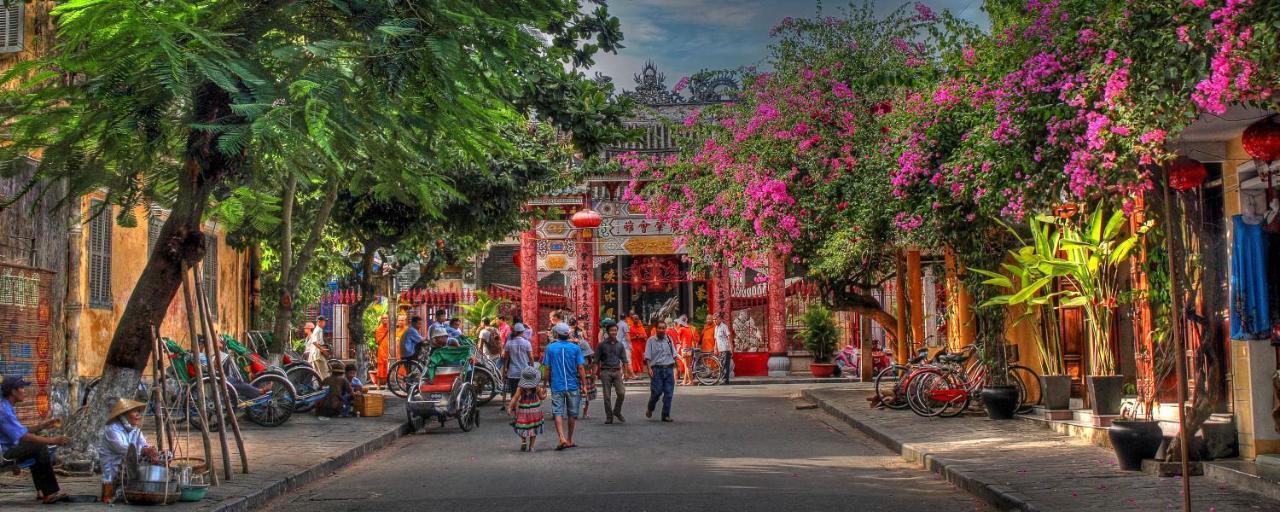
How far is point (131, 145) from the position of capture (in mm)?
9508

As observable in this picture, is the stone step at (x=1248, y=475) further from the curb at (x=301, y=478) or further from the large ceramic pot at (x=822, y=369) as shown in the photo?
the large ceramic pot at (x=822, y=369)

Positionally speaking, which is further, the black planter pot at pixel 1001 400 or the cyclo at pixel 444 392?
the cyclo at pixel 444 392

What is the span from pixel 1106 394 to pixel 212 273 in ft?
48.3

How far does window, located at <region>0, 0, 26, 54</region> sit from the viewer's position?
1373 centimetres

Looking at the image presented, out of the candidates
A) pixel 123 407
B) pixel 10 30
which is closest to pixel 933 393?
pixel 123 407

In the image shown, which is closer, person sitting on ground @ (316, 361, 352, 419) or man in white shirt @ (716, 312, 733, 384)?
person sitting on ground @ (316, 361, 352, 419)

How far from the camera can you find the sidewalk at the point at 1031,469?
30.2 ft

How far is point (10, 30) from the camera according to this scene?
45.2 feet

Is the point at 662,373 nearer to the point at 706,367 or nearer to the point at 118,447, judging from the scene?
the point at 118,447

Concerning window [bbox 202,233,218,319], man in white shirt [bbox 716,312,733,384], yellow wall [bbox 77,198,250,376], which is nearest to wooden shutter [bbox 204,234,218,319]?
window [bbox 202,233,218,319]

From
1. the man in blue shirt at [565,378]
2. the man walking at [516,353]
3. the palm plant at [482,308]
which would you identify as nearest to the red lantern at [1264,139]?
the man in blue shirt at [565,378]

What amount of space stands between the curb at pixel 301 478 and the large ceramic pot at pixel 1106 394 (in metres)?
8.25

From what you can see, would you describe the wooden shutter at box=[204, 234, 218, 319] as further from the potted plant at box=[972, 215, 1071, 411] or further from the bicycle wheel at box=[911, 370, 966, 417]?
the potted plant at box=[972, 215, 1071, 411]

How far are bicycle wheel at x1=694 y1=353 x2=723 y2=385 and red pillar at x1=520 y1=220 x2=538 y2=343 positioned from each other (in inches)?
224
